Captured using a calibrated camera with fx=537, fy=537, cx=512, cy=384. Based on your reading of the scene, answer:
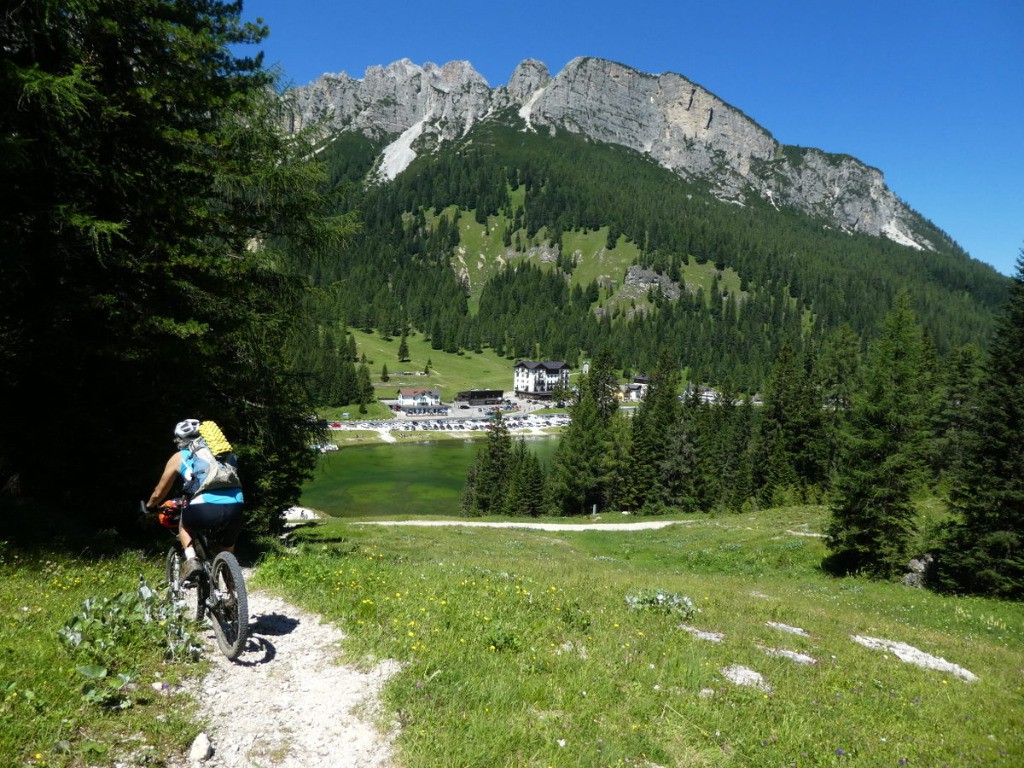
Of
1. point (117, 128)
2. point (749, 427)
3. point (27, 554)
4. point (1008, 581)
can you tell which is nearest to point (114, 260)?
point (117, 128)

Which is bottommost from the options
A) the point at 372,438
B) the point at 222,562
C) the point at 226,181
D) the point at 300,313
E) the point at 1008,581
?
the point at 372,438

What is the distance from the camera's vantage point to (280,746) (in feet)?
16.6

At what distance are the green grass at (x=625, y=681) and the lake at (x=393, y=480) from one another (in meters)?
46.0

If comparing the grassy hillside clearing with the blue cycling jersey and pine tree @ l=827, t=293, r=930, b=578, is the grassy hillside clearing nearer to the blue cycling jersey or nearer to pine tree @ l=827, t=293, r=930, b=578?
the blue cycling jersey

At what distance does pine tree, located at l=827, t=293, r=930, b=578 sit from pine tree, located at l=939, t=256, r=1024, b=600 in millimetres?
2054

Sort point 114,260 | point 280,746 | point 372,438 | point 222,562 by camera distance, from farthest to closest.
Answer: point 372,438
point 114,260
point 222,562
point 280,746

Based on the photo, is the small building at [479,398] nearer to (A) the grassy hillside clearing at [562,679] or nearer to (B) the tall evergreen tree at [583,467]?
(B) the tall evergreen tree at [583,467]

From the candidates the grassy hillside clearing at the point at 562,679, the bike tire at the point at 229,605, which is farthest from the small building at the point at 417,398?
the bike tire at the point at 229,605

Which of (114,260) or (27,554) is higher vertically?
(114,260)

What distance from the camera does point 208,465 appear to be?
21.3 feet

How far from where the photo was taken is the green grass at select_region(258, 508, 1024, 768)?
18.3 ft

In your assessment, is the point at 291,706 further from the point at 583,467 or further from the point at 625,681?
the point at 583,467

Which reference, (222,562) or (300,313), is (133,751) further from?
(300,313)

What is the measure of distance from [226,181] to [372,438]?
401 feet
